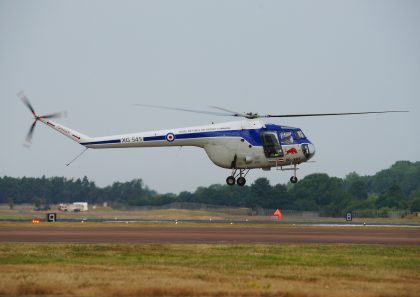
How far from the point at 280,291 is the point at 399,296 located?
4497 mm

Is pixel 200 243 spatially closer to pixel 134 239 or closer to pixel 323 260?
pixel 134 239

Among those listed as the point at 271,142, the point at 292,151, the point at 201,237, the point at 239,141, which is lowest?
the point at 201,237

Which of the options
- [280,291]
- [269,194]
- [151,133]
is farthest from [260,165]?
[269,194]

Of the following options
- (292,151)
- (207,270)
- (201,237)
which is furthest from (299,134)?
(207,270)

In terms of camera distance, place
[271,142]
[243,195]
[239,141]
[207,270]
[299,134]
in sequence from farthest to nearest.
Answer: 1. [243,195]
2. [299,134]
3. [239,141]
4. [271,142]
5. [207,270]

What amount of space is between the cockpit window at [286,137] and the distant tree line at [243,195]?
72.2 metres

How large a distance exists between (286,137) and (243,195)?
125 meters

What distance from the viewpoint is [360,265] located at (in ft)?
125

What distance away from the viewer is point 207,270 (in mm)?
35062

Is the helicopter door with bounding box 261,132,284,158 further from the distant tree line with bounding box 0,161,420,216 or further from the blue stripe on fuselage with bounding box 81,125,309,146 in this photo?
the distant tree line with bounding box 0,161,420,216

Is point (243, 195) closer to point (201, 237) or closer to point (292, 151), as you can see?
point (292, 151)

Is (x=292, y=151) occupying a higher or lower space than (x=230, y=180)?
higher

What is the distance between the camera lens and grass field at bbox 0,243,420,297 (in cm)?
2984

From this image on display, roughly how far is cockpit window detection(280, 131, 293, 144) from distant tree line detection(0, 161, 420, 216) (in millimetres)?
72196
